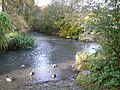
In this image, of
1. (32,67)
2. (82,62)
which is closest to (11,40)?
(32,67)

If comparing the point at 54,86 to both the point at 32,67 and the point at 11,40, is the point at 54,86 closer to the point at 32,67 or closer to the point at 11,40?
the point at 32,67

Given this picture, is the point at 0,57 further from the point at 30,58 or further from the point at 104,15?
the point at 104,15

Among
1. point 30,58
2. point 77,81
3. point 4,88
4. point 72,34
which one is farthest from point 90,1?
point 72,34

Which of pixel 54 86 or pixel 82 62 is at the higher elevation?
pixel 82 62

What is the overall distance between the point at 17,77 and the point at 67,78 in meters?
2.51

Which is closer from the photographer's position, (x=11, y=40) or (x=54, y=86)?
(x=54, y=86)

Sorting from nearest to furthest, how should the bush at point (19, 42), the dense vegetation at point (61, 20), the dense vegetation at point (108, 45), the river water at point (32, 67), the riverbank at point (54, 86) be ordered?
the dense vegetation at point (108, 45) → the riverbank at point (54, 86) → the river water at point (32, 67) → the bush at point (19, 42) → the dense vegetation at point (61, 20)

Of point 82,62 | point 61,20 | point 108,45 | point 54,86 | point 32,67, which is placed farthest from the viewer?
point 61,20

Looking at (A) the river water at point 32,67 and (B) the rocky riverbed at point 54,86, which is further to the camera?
(A) the river water at point 32,67

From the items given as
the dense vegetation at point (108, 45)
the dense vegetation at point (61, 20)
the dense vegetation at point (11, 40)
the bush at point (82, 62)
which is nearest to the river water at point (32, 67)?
the bush at point (82, 62)

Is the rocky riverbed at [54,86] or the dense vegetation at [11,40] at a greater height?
the dense vegetation at [11,40]

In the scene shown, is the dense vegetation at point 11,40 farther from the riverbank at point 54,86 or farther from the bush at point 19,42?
the riverbank at point 54,86

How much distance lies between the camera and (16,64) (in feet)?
44.8

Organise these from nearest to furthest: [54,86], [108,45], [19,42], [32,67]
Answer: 1. [108,45]
2. [54,86]
3. [32,67]
4. [19,42]
